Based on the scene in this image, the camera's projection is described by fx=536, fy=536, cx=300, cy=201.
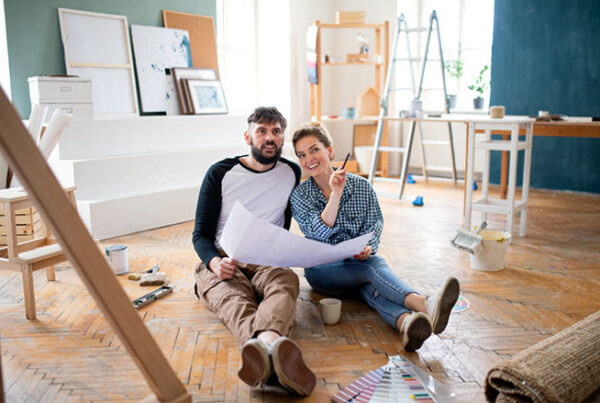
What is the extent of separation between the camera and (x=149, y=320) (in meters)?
2.42

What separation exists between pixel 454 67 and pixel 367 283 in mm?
4731

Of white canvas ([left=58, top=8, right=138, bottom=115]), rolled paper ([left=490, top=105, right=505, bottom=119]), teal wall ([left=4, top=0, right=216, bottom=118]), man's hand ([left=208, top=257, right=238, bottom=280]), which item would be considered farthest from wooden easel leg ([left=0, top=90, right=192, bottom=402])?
white canvas ([left=58, top=8, right=138, bottom=115])

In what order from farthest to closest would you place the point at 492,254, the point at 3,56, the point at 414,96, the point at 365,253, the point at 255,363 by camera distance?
1. the point at 414,96
2. the point at 3,56
3. the point at 492,254
4. the point at 365,253
5. the point at 255,363

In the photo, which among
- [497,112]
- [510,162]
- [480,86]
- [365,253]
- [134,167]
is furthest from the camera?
[480,86]

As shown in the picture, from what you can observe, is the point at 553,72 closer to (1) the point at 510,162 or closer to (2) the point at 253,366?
(1) the point at 510,162

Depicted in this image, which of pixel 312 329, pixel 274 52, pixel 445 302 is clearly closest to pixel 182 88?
pixel 274 52

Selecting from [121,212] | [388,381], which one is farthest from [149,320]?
[121,212]

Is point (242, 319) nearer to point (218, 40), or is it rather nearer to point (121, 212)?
point (121, 212)

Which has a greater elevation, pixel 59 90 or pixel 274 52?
pixel 274 52

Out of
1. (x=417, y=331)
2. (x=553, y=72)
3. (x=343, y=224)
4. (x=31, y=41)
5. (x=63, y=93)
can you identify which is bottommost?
(x=417, y=331)

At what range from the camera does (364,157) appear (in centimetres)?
652

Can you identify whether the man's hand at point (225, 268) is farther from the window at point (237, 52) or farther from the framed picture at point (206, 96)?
the window at point (237, 52)

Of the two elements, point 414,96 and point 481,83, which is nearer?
point 414,96

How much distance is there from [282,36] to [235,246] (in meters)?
5.17
